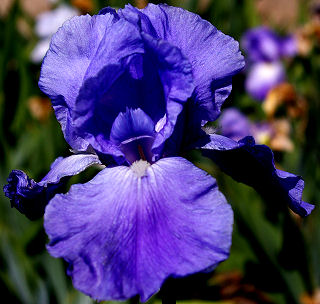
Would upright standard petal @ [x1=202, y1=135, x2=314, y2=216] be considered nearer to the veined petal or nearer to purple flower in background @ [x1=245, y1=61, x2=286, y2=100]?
the veined petal

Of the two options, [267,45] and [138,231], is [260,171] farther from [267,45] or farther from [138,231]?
[267,45]

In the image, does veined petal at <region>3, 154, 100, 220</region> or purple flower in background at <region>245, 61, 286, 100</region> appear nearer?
veined petal at <region>3, 154, 100, 220</region>

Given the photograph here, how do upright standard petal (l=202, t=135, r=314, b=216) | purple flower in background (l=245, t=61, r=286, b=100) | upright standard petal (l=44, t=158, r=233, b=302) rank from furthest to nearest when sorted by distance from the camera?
purple flower in background (l=245, t=61, r=286, b=100)
upright standard petal (l=202, t=135, r=314, b=216)
upright standard petal (l=44, t=158, r=233, b=302)

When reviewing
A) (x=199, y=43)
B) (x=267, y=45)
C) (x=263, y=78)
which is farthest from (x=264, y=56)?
(x=199, y=43)

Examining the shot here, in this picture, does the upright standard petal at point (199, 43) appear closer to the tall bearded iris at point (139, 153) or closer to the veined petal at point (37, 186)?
the tall bearded iris at point (139, 153)

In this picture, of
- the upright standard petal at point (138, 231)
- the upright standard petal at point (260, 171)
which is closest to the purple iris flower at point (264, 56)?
the upright standard petal at point (260, 171)

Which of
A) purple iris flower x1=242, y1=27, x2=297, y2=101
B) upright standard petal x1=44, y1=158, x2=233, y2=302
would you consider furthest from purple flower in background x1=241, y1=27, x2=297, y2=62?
upright standard petal x1=44, y1=158, x2=233, y2=302

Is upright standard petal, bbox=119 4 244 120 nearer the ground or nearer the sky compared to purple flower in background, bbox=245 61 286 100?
nearer the sky
